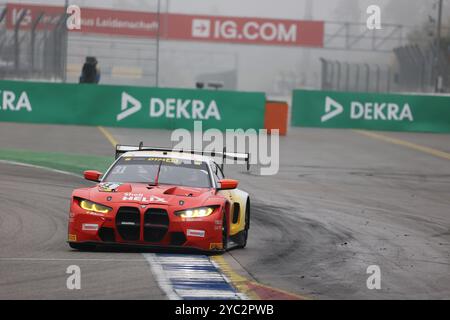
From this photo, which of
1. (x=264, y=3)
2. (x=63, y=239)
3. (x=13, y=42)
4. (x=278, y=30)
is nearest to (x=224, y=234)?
(x=63, y=239)

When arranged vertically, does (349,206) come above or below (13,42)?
Answer: below

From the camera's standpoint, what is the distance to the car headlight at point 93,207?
40.8 feet

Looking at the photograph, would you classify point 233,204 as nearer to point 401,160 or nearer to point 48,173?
point 48,173

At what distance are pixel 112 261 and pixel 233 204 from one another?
2.26 metres

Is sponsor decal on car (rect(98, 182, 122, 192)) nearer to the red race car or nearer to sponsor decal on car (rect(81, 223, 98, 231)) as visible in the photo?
the red race car

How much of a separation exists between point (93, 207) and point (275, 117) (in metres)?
24.9

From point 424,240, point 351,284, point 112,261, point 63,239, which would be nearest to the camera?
point 351,284

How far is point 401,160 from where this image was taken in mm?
29766

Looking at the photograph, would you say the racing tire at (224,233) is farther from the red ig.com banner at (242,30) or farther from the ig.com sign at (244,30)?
the ig.com sign at (244,30)

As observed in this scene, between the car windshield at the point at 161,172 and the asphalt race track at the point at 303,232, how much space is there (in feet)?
3.34
